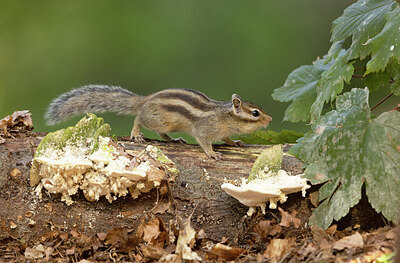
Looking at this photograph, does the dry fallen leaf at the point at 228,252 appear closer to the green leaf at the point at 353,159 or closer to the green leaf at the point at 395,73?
the green leaf at the point at 353,159

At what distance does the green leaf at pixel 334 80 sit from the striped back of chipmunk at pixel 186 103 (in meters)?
1.01

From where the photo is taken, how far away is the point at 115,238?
112 inches

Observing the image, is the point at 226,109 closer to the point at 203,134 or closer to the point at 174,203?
the point at 203,134

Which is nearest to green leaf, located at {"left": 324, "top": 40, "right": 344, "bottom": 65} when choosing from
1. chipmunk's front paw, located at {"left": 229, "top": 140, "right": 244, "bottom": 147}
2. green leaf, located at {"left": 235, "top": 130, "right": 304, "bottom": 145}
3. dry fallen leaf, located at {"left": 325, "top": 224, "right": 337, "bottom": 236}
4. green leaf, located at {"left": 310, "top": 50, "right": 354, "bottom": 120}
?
green leaf, located at {"left": 310, "top": 50, "right": 354, "bottom": 120}

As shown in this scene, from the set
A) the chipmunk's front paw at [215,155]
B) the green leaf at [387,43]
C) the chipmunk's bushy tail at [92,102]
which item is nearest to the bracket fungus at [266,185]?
the chipmunk's front paw at [215,155]

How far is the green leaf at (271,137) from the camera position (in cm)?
386

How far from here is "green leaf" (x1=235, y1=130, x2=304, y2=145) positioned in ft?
12.7

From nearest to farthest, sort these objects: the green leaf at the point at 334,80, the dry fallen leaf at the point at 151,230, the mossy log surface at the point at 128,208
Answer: the dry fallen leaf at the point at 151,230 → the mossy log surface at the point at 128,208 → the green leaf at the point at 334,80

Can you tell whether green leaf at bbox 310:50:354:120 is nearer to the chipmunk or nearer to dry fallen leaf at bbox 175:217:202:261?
the chipmunk

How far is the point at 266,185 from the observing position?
9.01 feet

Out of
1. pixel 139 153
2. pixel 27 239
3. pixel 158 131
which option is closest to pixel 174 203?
pixel 139 153

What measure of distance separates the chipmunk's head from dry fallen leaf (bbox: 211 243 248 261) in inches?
57.7

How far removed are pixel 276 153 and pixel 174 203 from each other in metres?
0.67

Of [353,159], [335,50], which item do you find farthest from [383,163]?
[335,50]
